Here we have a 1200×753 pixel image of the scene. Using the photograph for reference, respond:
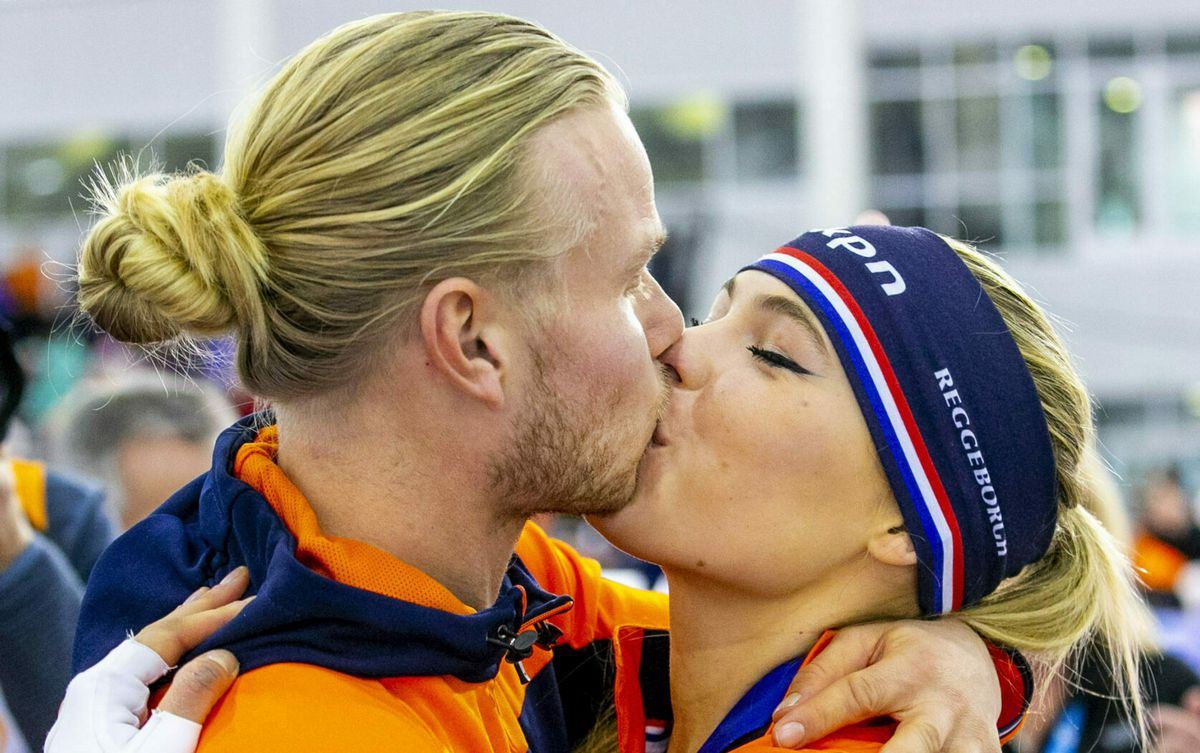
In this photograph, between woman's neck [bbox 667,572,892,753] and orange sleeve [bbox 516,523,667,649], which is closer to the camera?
woman's neck [bbox 667,572,892,753]

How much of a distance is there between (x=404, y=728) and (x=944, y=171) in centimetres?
1484

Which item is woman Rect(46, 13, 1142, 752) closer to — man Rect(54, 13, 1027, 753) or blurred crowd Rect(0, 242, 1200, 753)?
man Rect(54, 13, 1027, 753)

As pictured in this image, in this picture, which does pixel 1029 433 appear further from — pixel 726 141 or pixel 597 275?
pixel 726 141

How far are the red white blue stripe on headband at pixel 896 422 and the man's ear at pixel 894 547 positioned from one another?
4 cm

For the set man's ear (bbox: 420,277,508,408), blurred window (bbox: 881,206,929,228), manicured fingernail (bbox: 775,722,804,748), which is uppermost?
man's ear (bbox: 420,277,508,408)

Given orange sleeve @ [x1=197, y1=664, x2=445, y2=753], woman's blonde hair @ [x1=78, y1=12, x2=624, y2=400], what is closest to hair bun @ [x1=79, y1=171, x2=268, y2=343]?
woman's blonde hair @ [x1=78, y1=12, x2=624, y2=400]

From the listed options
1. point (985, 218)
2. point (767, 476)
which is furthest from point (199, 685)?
point (985, 218)

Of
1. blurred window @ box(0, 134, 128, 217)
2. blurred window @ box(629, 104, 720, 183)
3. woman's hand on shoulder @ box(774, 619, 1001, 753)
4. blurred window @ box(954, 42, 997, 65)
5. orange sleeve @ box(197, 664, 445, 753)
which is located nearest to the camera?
orange sleeve @ box(197, 664, 445, 753)

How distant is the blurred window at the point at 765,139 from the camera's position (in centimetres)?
1541

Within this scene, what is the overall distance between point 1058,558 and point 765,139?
1379 cm

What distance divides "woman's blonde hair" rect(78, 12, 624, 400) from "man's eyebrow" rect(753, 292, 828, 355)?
1.43ft

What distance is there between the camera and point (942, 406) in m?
1.94

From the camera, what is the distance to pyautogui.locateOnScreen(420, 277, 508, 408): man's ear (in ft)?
5.66

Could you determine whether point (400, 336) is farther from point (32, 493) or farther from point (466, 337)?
point (32, 493)
